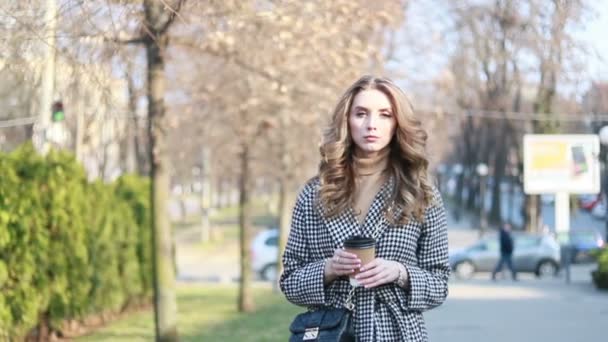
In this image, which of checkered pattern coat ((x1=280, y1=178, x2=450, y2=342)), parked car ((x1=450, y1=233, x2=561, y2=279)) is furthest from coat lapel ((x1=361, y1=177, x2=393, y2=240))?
parked car ((x1=450, y1=233, x2=561, y2=279))

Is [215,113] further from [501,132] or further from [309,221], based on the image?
[501,132]

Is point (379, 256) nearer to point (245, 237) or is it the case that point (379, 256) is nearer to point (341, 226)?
point (341, 226)

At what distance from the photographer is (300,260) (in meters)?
4.09

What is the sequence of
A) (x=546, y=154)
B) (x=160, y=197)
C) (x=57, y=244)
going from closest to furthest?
(x=160, y=197)
(x=57, y=244)
(x=546, y=154)

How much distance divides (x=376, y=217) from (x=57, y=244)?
1063 centimetres

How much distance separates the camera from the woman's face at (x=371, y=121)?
4.02m

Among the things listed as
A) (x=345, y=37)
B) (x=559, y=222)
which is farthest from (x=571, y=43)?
(x=559, y=222)

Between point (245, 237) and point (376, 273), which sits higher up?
point (376, 273)

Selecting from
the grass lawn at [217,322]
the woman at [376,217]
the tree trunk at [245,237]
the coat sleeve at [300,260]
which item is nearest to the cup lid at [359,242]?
the woman at [376,217]

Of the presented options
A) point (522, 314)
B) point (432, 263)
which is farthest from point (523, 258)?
point (432, 263)

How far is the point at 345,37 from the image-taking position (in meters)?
16.4

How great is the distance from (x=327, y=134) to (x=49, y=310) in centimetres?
1059

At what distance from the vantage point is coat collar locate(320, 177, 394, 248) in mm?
3969

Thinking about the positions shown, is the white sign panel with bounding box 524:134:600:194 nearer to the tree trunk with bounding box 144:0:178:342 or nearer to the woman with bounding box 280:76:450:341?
the tree trunk with bounding box 144:0:178:342
